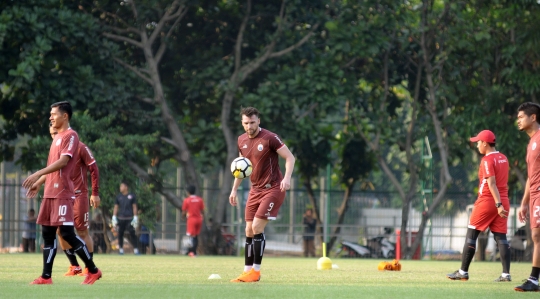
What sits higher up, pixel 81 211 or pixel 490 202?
pixel 490 202

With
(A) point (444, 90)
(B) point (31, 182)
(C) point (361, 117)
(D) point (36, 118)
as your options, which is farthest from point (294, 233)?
(B) point (31, 182)

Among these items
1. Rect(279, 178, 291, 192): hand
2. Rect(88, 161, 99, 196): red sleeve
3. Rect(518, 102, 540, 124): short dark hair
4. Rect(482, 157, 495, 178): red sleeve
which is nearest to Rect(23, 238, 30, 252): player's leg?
Rect(88, 161, 99, 196): red sleeve

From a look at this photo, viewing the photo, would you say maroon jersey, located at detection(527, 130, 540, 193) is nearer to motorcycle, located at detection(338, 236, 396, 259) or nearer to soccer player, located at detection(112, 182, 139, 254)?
soccer player, located at detection(112, 182, 139, 254)

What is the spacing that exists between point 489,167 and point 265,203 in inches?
126

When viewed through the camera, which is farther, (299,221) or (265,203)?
(299,221)

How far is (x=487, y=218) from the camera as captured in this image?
13.3 meters

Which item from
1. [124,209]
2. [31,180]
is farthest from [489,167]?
[124,209]

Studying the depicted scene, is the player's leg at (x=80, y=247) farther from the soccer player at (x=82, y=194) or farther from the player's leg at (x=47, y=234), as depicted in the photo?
the soccer player at (x=82, y=194)

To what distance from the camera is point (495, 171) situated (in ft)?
43.1

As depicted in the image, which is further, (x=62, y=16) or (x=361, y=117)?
(x=361, y=117)

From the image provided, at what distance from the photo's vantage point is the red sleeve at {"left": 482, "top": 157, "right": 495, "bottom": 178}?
42.9 ft

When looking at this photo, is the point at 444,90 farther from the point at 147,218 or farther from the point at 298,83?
the point at 147,218

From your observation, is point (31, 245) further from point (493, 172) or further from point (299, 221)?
point (493, 172)

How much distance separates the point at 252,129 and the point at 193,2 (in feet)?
50.8
